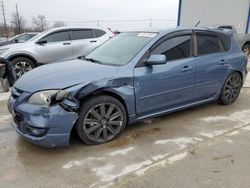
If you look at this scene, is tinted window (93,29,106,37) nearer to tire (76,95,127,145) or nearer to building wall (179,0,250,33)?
tire (76,95,127,145)

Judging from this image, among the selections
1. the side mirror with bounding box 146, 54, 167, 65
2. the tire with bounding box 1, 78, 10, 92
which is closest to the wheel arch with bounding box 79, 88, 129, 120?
the side mirror with bounding box 146, 54, 167, 65

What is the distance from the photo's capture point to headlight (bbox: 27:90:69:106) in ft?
9.65

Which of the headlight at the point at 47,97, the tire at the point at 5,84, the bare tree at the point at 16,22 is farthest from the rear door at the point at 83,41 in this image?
the bare tree at the point at 16,22

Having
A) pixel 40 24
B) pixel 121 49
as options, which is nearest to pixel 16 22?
pixel 40 24

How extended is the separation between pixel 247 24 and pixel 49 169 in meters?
16.5

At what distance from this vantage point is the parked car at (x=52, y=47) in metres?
7.11

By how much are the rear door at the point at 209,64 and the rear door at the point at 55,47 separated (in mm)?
4687

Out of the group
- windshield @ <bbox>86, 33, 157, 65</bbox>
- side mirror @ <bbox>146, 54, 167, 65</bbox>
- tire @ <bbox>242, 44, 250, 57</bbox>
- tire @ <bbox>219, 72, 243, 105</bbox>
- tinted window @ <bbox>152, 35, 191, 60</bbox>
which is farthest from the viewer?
tire @ <bbox>242, 44, 250, 57</bbox>

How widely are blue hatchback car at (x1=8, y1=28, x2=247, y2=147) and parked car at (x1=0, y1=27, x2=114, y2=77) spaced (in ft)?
12.1

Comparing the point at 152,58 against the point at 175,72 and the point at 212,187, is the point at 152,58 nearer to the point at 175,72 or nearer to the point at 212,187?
the point at 175,72

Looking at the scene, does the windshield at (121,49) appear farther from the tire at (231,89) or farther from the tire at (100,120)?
the tire at (231,89)

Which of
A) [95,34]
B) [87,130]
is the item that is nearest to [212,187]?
[87,130]

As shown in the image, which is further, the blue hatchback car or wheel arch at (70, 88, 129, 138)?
wheel arch at (70, 88, 129, 138)

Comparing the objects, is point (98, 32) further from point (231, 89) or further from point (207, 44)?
point (231, 89)
